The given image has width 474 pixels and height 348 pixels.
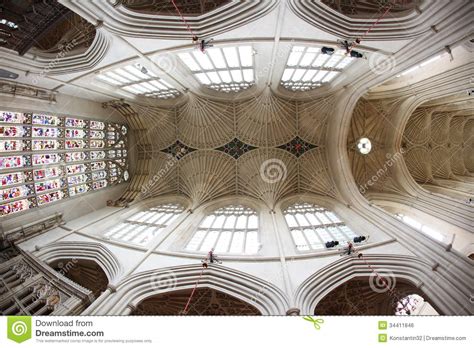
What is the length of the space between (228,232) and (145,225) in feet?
11.4

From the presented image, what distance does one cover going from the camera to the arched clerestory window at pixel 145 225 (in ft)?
30.9

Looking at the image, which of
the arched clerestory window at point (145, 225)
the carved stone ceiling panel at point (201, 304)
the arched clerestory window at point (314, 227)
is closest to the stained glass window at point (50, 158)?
the arched clerestory window at point (145, 225)

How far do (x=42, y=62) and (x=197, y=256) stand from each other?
6.73m

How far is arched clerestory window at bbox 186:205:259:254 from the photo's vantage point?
8.67 metres

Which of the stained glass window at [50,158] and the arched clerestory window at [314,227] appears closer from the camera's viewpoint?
the stained glass window at [50,158]

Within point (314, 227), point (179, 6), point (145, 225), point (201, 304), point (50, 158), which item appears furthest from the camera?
point (145, 225)
